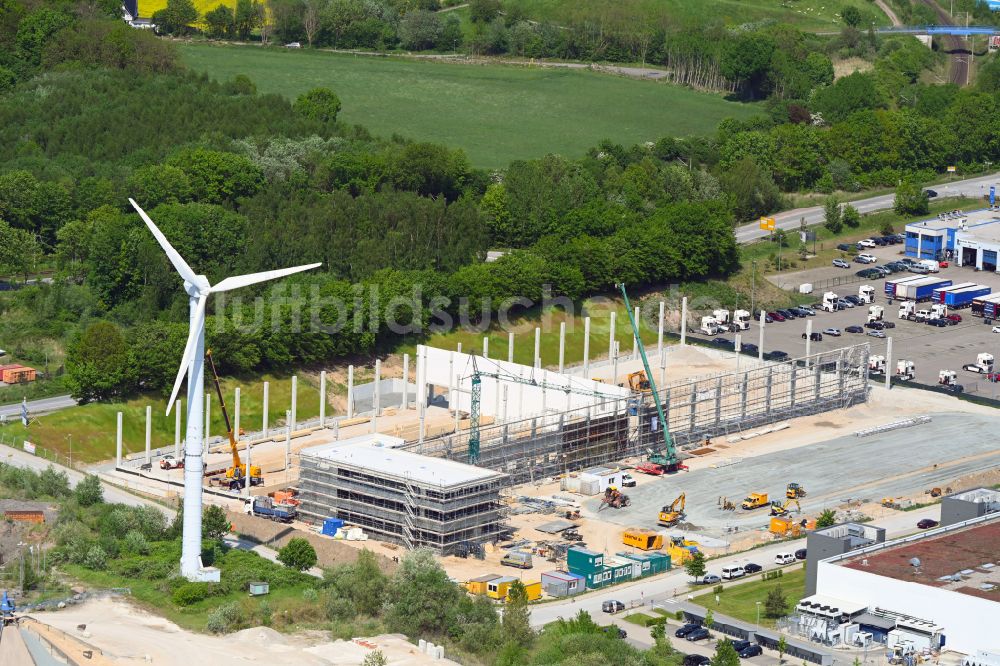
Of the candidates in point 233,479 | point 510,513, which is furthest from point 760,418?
point 233,479

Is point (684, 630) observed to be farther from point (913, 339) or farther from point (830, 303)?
point (830, 303)

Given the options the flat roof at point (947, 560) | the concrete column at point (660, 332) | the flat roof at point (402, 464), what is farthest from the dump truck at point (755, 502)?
the concrete column at point (660, 332)

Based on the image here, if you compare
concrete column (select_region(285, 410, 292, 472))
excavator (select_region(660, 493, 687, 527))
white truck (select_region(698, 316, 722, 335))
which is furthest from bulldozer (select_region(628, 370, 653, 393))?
concrete column (select_region(285, 410, 292, 472))

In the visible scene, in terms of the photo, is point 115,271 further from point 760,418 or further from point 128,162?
point 760,418

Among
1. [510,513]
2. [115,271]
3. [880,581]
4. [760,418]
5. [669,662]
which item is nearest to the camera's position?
[669,662]

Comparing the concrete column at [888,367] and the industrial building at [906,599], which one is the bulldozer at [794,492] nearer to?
the industrial building at [906,599]

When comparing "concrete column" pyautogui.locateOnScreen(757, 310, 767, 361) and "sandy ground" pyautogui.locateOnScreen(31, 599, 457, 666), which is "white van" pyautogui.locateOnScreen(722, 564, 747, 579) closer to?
"sandy ground" pyautogui.locateOnScreen(31, 599, 457, 666)
